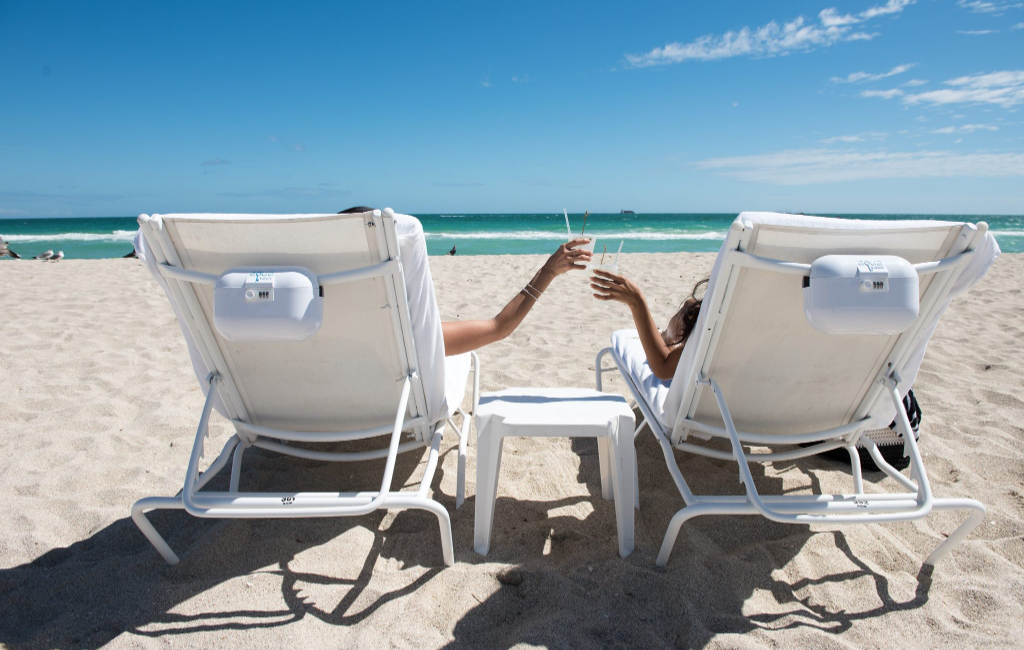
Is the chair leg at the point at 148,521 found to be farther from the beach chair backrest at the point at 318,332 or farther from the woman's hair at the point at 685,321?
the woman's hair at the point at 685,321

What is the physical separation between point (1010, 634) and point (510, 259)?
10512 mm

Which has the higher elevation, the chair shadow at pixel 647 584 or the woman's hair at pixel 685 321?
the woman's hair at pixel 685 321

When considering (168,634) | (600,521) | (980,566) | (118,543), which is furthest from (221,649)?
(980,566)

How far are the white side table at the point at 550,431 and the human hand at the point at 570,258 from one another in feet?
1.66

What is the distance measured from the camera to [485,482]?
1866 millimetres

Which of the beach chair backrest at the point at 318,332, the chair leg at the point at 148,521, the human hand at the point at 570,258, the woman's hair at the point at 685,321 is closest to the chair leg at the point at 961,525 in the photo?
the woman's hair at the point at 685,321

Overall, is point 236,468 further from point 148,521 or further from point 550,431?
point 550,431

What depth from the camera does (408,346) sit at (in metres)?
1.84

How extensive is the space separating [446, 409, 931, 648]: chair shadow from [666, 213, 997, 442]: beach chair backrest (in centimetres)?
42

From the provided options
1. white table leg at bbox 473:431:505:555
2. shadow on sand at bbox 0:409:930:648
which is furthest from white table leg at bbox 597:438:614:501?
white table leg at bbox 473:431:505:555

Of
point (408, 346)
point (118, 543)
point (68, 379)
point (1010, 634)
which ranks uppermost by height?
point (408, 346)

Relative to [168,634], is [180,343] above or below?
above

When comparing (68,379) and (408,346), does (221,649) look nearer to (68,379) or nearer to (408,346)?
(408,346)

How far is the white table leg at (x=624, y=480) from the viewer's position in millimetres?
1858
